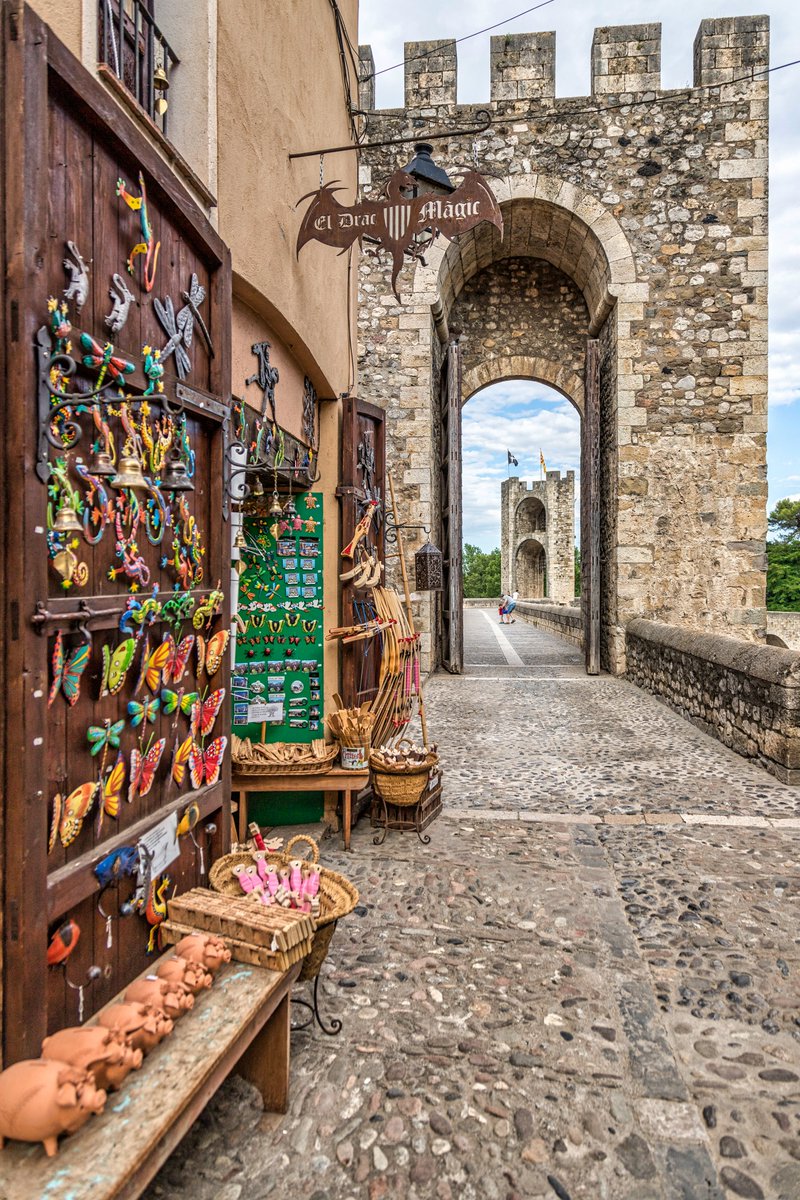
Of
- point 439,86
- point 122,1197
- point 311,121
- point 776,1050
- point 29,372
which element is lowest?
point 776,1050

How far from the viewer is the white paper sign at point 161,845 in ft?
6.54

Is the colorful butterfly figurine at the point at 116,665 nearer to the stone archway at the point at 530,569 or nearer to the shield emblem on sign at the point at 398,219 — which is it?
the shield emblem on sign at the point at 398,219

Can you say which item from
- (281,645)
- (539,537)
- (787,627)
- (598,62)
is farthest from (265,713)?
(539,537)

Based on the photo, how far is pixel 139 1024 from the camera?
1565 mm

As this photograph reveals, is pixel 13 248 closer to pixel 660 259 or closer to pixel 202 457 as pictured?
pixel 202 457

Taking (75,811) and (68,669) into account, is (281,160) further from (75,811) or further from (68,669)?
(75,811)

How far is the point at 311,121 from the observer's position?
414 centimetres

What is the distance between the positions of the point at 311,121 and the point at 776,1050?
15.7 ft

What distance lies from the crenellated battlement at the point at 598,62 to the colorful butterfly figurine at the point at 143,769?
10.1m

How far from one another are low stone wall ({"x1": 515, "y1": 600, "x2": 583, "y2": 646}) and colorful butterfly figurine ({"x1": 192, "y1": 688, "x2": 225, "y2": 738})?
11.5 meters

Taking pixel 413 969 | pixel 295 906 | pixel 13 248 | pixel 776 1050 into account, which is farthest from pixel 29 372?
pixel 776 1050

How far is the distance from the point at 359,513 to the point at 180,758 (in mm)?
2561

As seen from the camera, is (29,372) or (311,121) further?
(311,121)

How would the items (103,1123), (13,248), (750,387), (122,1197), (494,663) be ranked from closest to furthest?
(122,1197), (103,1123), (13,248), (750,387), (494,663)
